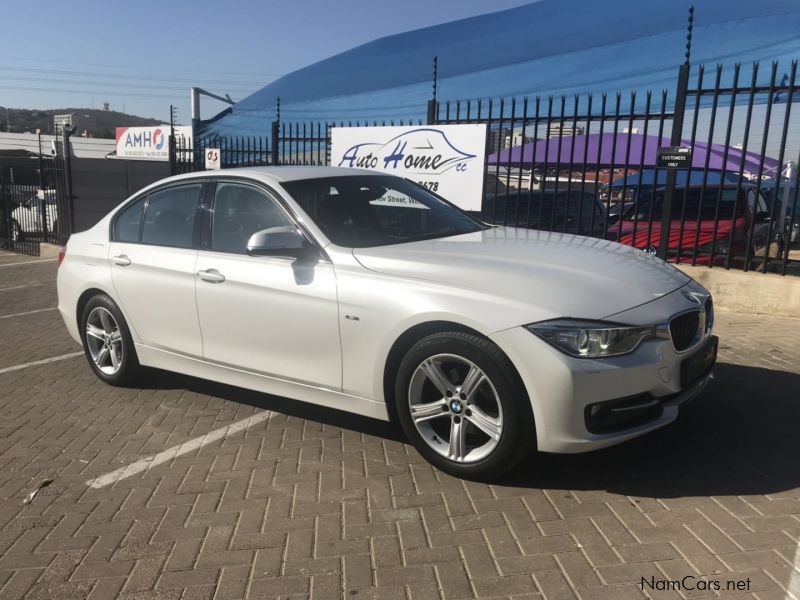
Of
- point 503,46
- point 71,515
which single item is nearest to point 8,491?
point 71,515

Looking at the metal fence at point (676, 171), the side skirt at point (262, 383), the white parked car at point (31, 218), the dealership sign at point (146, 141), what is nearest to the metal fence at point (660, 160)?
the metal fence at point (676, 171)

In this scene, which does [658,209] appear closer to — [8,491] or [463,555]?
[463,555]

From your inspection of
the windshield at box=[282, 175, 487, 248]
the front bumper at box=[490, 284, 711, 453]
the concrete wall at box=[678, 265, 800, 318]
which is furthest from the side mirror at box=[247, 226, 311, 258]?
the concrete wall at box=[678, 265, 800, 318]

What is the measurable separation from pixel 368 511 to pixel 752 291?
5.75 metres

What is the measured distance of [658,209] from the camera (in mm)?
10305

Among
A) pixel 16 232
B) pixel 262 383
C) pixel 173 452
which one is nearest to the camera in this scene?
pixel 173 452

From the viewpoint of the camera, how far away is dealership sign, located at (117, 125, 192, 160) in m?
27.7

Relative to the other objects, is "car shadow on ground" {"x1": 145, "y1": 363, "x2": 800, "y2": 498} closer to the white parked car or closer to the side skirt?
the side skirt

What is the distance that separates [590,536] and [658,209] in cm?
843

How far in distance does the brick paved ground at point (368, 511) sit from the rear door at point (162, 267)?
1.92 feet

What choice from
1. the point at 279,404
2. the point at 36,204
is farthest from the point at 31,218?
the point at 279,404

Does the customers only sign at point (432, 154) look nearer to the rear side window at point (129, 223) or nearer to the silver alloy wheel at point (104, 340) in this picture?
the rear side window at point (129, 223)

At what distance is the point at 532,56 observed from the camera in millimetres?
9523

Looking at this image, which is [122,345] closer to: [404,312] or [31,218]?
[404,312]
